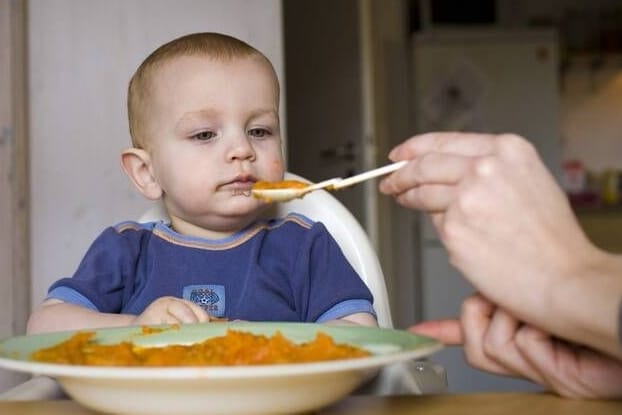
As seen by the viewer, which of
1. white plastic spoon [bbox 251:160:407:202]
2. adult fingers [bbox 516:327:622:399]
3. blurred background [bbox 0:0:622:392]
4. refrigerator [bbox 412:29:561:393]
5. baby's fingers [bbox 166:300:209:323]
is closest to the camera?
adult fingers [bbox 516:327:622:399]

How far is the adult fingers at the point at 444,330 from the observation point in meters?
0.68

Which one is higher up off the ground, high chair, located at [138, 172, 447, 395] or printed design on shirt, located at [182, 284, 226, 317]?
high chair, located at [138, 172, 447, 395]

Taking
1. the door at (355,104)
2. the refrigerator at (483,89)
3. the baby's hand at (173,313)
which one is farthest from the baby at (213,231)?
the refrigerator at (483,89)

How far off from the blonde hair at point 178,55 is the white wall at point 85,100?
0.57m

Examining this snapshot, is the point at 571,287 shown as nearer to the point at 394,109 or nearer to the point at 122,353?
→ the point at 122,353

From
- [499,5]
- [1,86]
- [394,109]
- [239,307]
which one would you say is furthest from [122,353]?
[499,5]

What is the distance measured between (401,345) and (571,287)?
0.15m

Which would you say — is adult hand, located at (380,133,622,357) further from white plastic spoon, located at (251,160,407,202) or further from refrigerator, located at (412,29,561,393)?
refrigerator, located at (412,29,561,393)

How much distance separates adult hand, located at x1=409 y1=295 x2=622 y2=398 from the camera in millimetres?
593

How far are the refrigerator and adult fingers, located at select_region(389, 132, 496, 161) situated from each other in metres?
3.05

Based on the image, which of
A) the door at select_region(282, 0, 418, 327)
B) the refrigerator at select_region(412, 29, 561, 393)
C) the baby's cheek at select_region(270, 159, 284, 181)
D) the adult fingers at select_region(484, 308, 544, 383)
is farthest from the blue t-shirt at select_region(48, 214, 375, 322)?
the refrigerator at select_region(412, 29, 561, 393)

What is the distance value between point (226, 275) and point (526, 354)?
567 mm

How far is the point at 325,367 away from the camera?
0.49 metres

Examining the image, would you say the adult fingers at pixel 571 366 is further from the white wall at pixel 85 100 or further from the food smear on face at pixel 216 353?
the white wall at pixel 85 100
